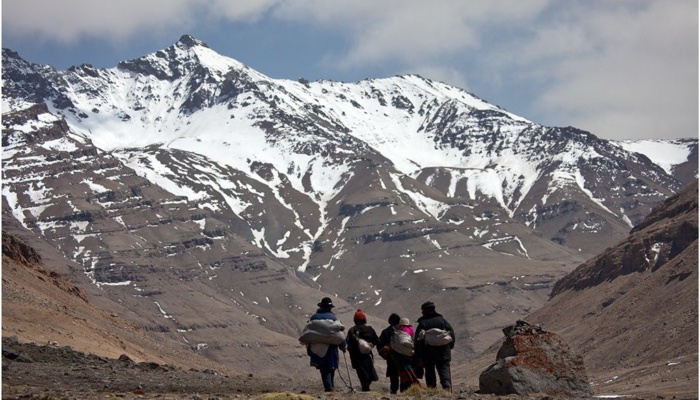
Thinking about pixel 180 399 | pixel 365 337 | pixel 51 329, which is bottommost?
pixel 180 399

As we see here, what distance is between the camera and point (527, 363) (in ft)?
94.7

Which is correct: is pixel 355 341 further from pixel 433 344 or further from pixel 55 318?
pixel 55 318

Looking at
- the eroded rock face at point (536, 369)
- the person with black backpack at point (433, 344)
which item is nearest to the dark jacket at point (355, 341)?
the person with black backpack at point (433, 344)

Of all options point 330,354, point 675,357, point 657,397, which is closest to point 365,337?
point 330,354

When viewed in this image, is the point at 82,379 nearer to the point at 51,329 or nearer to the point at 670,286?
the point at 51,329

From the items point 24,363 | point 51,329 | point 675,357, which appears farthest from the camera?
point 675,357

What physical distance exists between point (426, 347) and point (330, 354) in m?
2.41

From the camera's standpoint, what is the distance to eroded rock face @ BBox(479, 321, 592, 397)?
2841cm

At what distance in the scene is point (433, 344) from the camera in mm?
27547

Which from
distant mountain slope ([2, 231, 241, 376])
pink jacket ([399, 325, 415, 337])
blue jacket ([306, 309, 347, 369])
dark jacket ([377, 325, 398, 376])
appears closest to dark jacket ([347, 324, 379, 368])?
dark jacket ([377, 325, 398, 376])

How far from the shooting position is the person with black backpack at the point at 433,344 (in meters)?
27.5

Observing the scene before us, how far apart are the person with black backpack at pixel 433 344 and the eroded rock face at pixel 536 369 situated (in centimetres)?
147

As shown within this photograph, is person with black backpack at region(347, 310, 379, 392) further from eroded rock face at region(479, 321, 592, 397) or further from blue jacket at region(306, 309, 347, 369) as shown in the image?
eroded rock face at region(479, 321, 592, 397)

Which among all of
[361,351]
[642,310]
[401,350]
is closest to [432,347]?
[401,350]
